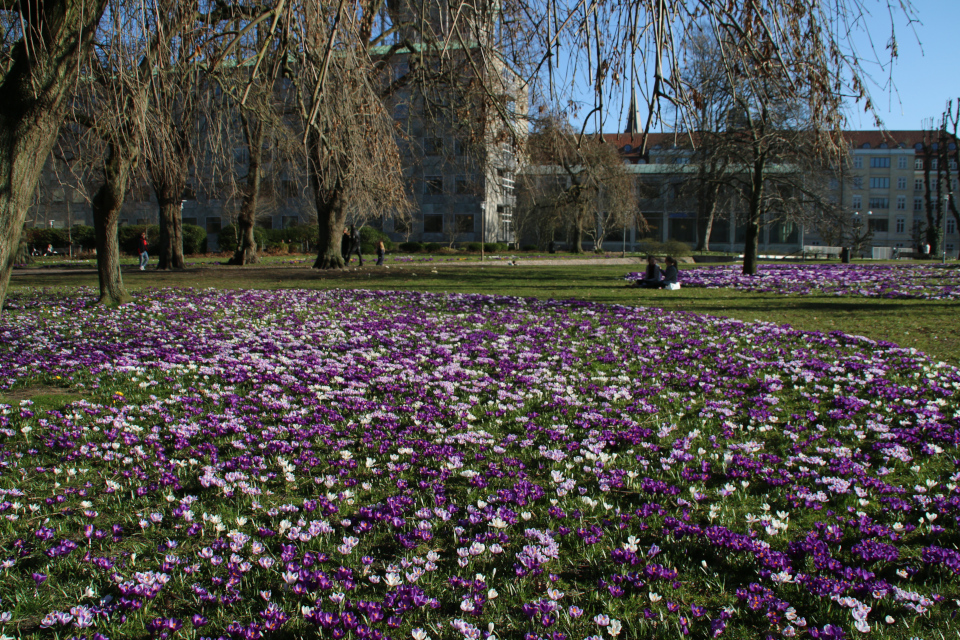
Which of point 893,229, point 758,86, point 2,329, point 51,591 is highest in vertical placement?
point 893,229

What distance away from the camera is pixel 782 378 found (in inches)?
255

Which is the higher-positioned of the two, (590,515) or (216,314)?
(216,314)

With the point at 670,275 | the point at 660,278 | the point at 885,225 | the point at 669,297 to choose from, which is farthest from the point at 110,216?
the point at 885,225

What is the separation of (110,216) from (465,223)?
4538cm

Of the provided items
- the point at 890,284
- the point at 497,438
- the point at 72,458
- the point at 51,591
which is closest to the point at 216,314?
the point at 72,458

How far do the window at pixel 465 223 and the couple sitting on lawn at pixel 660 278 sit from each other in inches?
1536

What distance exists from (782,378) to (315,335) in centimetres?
571

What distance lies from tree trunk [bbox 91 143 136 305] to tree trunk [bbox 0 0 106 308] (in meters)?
6.37

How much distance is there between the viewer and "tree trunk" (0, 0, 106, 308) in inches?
170

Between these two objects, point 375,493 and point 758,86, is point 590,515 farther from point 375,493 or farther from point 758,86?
point 758,86

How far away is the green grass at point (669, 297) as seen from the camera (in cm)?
987

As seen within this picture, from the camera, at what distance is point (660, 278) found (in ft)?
56.9

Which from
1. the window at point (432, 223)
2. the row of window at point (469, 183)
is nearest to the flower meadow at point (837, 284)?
the row of window at point (469, 183)

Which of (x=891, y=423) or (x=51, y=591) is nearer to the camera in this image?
(x=51, y=591)
